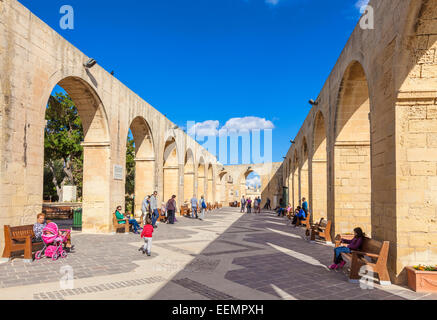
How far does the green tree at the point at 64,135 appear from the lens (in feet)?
77.8

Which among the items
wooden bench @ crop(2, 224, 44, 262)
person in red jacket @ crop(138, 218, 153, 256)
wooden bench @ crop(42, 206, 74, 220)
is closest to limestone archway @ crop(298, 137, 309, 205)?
wooden bench @ crop(42, 206, 74, 220)

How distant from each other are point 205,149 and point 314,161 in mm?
16208

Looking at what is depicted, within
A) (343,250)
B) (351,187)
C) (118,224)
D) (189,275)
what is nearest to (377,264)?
(343,250)

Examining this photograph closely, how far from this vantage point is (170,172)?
19719 millimetres

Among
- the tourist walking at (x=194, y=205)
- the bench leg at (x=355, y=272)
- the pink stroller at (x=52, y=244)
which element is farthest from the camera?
the tourist walking at (x=194, y=205)

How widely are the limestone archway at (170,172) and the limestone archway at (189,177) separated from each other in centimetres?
341

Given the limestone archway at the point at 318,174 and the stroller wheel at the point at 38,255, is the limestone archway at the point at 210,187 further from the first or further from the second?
the stroller wheel at the point at 38,255

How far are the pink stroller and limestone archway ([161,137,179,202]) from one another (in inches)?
503

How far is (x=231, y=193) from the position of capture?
138 ft

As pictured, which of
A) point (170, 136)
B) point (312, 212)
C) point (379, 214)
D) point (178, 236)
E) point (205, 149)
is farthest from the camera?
point (205, 149)

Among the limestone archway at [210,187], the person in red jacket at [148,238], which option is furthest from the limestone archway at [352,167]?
the limestone archway at [210,187]

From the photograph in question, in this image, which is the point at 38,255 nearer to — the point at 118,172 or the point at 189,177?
the point at 118,172
